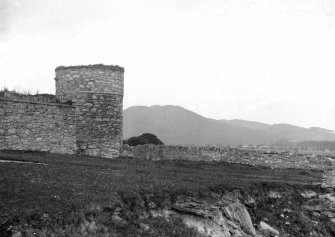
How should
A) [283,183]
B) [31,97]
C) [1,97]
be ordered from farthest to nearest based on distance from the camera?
[31,97]
[1,97]
[283,183]

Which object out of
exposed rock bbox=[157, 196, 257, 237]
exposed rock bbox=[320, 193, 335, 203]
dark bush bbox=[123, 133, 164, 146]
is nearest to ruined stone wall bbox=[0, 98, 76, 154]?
exposed rock bbox=[157, 196, 257, 237]

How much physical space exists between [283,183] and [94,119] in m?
12.5

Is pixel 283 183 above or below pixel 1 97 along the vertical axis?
below

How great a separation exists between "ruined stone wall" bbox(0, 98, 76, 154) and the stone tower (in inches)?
27.4

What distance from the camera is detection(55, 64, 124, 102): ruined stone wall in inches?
1019

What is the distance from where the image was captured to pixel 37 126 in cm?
2366

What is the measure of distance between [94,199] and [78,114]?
13820mm

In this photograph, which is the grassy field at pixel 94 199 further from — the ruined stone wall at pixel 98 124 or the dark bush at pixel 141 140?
the dark bush at pixel 141 140

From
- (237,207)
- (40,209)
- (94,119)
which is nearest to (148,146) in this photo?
(94,119)

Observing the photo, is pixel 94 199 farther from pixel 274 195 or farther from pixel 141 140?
pixel 141 140

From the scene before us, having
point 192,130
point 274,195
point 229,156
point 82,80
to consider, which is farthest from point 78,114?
point 192,130

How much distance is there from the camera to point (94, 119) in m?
26.0

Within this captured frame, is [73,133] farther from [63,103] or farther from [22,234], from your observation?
[22,234]

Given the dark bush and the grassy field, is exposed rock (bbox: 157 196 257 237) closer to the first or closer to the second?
the grassy field
